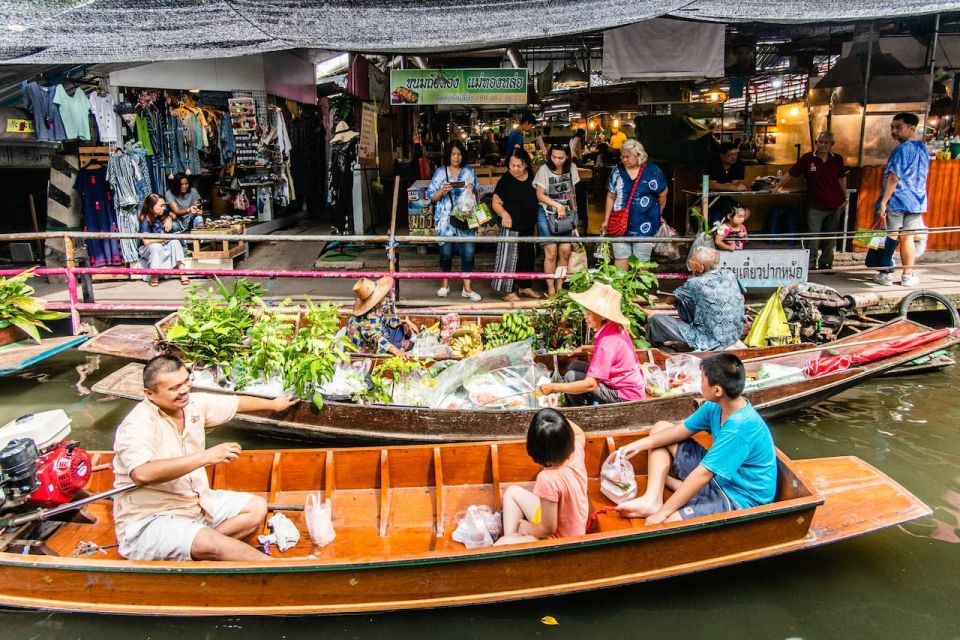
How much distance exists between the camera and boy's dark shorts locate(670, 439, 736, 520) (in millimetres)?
4453

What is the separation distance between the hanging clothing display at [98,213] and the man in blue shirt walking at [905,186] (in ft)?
36.3

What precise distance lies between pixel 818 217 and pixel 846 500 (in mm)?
6554

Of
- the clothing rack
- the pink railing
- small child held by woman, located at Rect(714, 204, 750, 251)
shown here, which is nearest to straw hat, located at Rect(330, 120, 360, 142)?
the clothing rack

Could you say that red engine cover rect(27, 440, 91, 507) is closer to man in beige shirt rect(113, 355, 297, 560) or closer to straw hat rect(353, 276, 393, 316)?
man in beige shirt rect(113, 355, 297, 560)

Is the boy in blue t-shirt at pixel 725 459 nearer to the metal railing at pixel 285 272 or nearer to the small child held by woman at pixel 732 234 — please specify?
the metal railing at pixel 285 272

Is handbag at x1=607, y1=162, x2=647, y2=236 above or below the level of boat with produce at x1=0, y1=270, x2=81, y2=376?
above

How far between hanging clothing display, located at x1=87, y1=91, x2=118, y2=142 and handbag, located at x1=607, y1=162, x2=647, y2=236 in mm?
7546

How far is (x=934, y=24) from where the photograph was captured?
10.6 m

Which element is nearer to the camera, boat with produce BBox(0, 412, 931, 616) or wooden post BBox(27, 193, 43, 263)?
boat with produce BBox(0, 412, 931, 616)

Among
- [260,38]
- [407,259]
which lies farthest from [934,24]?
[260,38]

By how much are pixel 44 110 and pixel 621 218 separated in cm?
796

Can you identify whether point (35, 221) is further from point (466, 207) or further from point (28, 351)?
point (466, 207)

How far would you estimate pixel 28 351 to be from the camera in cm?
778

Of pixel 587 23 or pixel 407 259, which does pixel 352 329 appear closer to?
pixel 587 23
